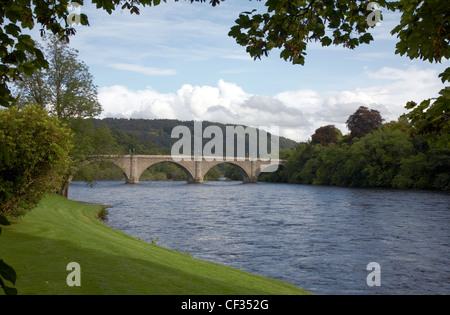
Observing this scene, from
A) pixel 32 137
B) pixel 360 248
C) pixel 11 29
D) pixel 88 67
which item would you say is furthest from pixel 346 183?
pixel 11 29

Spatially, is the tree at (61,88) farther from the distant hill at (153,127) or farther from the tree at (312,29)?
the distant hill at (153,127)

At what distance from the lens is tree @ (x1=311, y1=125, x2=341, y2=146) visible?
87.3 metres

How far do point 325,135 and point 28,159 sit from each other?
80212mm

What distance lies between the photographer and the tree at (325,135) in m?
87.3

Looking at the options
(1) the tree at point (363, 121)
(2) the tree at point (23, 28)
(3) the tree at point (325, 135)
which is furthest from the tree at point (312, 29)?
(3) the tree at point (325, 135)

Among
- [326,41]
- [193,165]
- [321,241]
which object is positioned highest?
[326,41]

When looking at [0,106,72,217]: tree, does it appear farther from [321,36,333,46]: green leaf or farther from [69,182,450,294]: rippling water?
[321,36,333,46]: green leaf

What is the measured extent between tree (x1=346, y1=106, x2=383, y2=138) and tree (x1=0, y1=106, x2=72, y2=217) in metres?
67.6

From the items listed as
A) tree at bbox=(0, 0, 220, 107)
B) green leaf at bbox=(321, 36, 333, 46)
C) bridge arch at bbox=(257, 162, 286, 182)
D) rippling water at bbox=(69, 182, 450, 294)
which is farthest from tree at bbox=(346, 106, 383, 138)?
tree at bbox=(0, 0, 220, 107)

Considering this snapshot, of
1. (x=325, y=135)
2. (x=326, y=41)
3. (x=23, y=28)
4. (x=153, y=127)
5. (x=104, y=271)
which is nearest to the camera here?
(x=23, y=28)

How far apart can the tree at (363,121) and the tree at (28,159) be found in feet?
222

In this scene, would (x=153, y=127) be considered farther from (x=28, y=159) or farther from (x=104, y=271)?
(x=104, y=271)

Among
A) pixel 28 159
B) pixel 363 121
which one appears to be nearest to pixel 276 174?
pixel 363 121

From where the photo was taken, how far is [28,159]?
12250 mm
